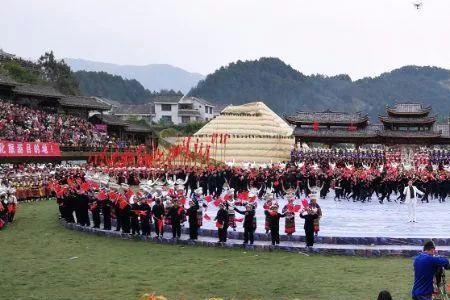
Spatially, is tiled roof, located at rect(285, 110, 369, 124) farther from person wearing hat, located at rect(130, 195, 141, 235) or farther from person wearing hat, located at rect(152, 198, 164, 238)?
person wearing hat, located at rect(152, 198, 164, 238)

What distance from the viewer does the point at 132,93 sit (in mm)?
111750

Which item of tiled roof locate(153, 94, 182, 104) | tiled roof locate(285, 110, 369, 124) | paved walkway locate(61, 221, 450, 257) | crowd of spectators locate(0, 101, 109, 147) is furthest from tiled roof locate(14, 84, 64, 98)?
tiled roof locate(153, 94, 182, 104)

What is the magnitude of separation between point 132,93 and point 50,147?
76.5 metres

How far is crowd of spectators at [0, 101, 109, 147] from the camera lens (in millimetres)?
37281

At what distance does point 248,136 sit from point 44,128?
21167 millimetres

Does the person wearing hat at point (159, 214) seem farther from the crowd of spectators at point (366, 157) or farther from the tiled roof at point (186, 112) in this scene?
the tiled roof at point (186, 112)

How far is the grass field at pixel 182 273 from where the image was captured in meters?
10.4

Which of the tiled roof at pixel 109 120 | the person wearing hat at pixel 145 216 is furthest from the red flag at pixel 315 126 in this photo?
the person wearing hat at pixel 145 216

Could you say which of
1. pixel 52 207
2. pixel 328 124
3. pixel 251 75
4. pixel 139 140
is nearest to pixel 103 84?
pixel 251 75

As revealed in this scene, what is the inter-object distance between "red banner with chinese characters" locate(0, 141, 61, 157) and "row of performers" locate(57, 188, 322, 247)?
13.9 m

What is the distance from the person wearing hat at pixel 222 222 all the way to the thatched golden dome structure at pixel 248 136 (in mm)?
35271

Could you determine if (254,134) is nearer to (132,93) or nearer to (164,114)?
(164,114)

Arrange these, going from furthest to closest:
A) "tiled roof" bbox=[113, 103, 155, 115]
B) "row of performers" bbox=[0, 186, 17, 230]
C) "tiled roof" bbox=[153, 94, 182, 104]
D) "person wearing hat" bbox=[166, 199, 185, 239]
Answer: "tiled roof" bbox=[113, 103, 155, 115], "tiled roof" bbox=[153, 94, 182, 104], "row of performers" bbox=[0, 186, 17, 230], "person wearing hat" bbox=[166, 199, 185, 239]

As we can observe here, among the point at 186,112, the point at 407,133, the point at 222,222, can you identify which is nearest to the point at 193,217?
the point at 222,222
